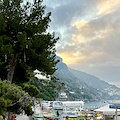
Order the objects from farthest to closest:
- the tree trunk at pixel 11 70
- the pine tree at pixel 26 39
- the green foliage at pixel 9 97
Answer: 1. the pine tree at pixel 26 39
2. the tree trunk at pixel 11 70
3. the green foliage at pixel 9 97

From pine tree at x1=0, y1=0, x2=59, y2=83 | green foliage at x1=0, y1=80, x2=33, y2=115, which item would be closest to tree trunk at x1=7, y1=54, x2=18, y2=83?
pine tree at x1=0, y1=0, x2=59, y2=83

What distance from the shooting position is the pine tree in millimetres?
11023

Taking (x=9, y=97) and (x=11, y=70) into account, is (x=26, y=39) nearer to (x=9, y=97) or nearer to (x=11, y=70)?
(x=11, y=70)

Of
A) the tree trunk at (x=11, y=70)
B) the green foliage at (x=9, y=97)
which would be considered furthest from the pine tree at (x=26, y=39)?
the green foliage at (x=9, y=97)

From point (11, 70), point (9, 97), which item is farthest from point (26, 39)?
point (9, 97)

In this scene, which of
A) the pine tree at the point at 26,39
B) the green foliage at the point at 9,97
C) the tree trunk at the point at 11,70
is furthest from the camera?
the pine tree at the point at 26,39

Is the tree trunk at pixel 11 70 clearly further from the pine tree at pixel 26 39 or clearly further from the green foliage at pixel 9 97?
the green foliage at pixel 9 97

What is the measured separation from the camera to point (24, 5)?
40.0ft

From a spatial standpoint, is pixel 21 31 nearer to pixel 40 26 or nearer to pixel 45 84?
pixel 40 26

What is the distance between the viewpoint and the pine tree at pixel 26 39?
11.0 m

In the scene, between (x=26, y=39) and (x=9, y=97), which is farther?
(x=26, y=39)

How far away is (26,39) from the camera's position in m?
11.0

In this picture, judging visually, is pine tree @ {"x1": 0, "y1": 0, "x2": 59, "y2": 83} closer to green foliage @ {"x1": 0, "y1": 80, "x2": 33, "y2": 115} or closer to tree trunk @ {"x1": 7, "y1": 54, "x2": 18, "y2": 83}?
tree trunk @ {"x1": 7, "y1": 54, "x2": 18, "y2": 83}

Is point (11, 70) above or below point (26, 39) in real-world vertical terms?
below
